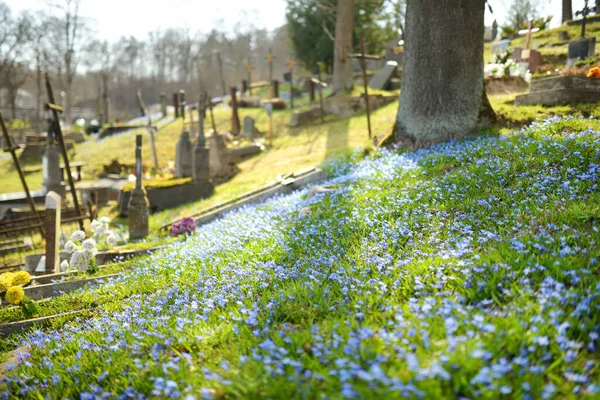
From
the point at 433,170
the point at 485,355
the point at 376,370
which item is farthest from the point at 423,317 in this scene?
the point at 433,170

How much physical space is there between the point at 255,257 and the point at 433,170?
3356 mm

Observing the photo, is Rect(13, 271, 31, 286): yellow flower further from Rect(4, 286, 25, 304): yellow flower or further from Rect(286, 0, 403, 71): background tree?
Rect(286, 0, 403, 71): background tree

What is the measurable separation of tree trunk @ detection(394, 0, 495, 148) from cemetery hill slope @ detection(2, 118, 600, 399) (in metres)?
2.44

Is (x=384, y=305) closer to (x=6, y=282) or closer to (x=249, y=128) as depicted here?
(x=6, y=282)

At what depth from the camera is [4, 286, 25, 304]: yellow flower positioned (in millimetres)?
5023

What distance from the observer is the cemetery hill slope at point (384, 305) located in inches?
92.7

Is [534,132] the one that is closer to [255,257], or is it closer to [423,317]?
[255,257]

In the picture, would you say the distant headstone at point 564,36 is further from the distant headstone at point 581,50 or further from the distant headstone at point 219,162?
the distant headstone at point 219,162

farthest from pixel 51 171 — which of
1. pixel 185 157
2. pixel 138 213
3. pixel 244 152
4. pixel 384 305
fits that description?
pixel 384 305

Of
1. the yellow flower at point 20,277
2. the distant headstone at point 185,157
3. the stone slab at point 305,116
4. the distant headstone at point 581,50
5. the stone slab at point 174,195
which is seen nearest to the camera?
the yellow flower at point 20,277

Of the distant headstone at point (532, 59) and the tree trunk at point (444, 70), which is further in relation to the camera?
the distant headstone at point (532, 59)

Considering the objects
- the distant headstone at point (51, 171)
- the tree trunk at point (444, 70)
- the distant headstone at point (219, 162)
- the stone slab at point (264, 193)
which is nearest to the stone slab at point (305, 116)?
the distant headstone at point (219, 162)

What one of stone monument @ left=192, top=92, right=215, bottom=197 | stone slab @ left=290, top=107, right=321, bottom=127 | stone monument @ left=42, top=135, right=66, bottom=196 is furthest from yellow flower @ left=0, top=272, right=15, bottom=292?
stone slab @ left=290, top=107, right=321, bottom=127

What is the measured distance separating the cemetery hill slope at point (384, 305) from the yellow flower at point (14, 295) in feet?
2.10
